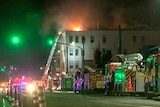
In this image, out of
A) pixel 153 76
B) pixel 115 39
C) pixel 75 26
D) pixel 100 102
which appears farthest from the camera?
pixel 115 39

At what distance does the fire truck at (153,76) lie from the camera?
28.2m

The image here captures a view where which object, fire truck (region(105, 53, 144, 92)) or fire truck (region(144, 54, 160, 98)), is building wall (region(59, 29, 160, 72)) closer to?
fire truck (region(105, 53, 144, 92))

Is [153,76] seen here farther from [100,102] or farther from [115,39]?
[115,39]

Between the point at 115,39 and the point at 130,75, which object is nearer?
the point at 130,75

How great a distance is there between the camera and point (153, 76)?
29.1 m

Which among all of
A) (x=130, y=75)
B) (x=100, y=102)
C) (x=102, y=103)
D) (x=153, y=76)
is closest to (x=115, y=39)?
(x=130, y=75)

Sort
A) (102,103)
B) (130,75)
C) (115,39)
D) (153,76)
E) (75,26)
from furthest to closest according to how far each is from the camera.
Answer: (115,39)
(75,26)
(130,75)
(153,76)
(102,103)

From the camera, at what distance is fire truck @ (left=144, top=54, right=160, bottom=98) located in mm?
28203

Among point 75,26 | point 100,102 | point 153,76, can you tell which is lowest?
point 100,102

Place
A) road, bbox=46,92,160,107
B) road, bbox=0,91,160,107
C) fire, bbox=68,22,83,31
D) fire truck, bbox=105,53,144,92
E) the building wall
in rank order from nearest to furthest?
road, bbox=0,91,160,107
road, bbox=46,92,160,107
fire truck, bbox=105,53,144,92
fire, bbox=68,22,83,31
the building wall

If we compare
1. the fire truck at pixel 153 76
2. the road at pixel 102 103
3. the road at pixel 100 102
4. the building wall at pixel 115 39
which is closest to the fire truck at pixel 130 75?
the fire truck at pixel 153 76

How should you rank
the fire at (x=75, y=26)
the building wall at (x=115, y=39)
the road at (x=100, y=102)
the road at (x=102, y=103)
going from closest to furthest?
1. the road at (x=100, y=102)
2. the road at (x=102, y=103)
3. the fire at (x=75, y=26)
4. the building wall at (x=115, y=39)

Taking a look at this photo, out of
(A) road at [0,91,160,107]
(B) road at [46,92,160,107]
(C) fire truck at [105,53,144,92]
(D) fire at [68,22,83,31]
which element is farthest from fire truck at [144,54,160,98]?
(D) fire at [68,22,83,31]

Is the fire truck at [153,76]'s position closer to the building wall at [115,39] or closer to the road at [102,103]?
the road at [102,103]
